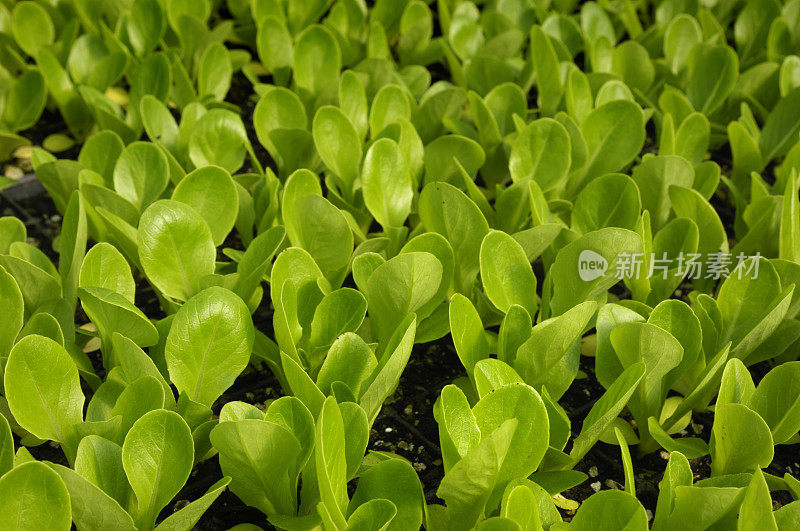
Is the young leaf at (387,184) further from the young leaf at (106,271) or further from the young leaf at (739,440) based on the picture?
the young leaf at (739,440)

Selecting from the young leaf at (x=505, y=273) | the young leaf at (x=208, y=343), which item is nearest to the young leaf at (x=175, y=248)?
the young leaf at (x=208, y=343)

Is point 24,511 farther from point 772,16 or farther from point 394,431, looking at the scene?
point 772,16

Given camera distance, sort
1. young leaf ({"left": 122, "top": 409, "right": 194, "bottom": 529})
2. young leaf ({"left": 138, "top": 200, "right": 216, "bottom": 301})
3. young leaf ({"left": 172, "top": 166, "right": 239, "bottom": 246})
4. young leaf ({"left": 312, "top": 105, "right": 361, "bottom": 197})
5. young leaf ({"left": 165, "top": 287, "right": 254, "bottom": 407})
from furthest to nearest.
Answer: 1. young leaf ({"left": 312, "top": 105, "right": 361, "bottom": 197})
2. young leaf ({"left": 172, "top": 166, "right": 239, "bottom": 246})
3. young leaf ({"left": 138, "top": 200, "right": 216, "bottom": 301})
4. young leaf ({"left": 165, "top": 287, "right": 254, "bottom": 407})
5. young leaf ({"left": 122, "top": 409, "right": 194, "bottom": 529})

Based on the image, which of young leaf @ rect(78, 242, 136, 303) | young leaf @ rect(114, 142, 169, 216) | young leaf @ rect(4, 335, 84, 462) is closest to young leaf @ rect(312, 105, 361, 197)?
young leaf @ rect(114, 142, 169, 216)

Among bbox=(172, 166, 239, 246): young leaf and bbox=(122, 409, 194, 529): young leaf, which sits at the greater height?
bbox=(172, 166, 239, 246): young leaf

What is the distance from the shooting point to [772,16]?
179cm

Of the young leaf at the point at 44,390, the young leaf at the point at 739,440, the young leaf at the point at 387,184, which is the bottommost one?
the young leaf at the point at 739,440

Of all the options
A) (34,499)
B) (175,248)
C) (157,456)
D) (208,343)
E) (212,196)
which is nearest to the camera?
(34,499)

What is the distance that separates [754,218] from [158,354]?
0.88m

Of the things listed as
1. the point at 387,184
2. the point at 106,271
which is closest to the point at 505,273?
the point at 387,184

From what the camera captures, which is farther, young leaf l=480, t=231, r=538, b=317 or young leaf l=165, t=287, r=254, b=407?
young leaf l=480, t=231, r=538, b=317

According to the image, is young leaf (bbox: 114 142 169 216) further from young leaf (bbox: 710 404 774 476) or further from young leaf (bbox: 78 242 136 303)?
young leaf (bbox: 710 404 774 476)

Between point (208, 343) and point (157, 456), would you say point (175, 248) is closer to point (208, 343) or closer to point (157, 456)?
point (208, 343)

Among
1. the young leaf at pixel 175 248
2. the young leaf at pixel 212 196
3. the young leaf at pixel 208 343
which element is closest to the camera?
the young leaf at pixel 208 343
